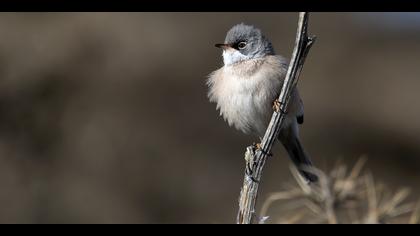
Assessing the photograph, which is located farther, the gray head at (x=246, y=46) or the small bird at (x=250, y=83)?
the gray head at (x=246, y=46)

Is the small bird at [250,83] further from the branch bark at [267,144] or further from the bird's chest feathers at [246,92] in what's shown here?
the branch bark at [267,144]

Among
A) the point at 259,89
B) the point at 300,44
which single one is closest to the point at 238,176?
the point at 259,89

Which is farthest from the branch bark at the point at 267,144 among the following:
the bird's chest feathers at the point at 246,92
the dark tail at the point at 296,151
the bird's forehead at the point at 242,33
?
the dark tail at the point at 296,151

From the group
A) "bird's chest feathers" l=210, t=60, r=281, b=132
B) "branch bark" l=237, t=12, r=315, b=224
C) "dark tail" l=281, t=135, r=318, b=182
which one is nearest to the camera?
"branch bark" l=237, t=12, r=315, b=224

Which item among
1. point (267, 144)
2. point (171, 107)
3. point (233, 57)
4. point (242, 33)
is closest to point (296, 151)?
point (233, 57)

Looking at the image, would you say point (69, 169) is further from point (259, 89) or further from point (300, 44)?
point (300, 44)

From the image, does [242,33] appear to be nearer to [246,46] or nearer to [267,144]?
[246,46]

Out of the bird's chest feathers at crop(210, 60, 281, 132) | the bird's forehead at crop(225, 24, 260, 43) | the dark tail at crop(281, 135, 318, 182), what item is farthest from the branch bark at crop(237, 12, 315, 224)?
the dark tail at crop(281, 135, 318, 182)

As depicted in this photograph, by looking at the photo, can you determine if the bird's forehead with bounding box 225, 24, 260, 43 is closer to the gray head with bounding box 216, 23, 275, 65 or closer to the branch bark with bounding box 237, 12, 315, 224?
the gray head with bounding box 216, 23, 275, 65
